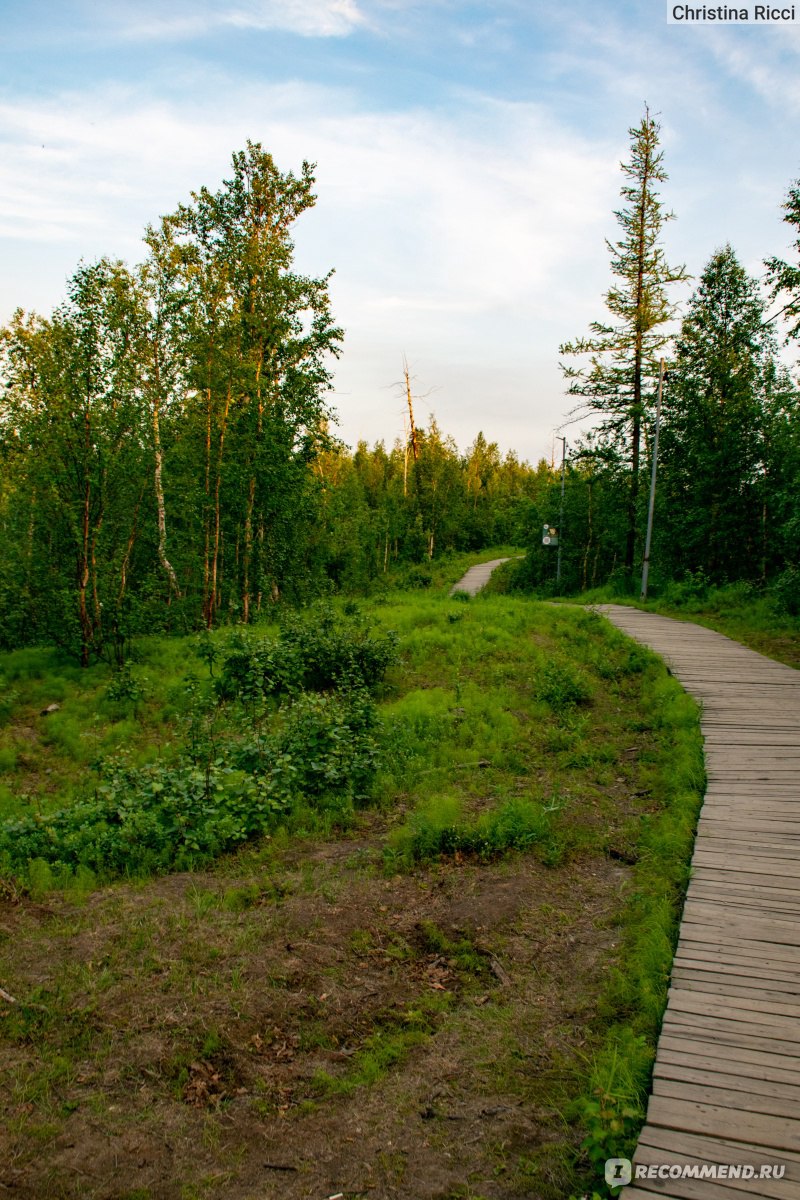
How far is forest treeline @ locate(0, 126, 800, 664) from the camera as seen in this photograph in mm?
15461

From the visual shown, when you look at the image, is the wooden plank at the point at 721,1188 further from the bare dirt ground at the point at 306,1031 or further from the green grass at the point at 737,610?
the green grass at the point at 737,610

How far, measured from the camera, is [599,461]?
26203 millimetres

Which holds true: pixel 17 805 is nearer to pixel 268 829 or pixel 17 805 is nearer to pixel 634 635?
pixel 268 829

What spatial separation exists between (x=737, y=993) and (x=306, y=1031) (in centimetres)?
267

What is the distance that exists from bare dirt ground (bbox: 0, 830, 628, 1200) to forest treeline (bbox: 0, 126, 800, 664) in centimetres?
1059

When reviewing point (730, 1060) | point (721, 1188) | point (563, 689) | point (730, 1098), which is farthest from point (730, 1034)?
point (563, 689)

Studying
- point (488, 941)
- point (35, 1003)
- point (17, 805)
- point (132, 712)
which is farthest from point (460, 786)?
point (132, 712)

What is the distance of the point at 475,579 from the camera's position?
128ft

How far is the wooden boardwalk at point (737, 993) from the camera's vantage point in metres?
3.10

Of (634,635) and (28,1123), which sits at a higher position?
(634,635)

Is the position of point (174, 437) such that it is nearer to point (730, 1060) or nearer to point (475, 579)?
point (730, 1060)

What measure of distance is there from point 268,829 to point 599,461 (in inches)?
881

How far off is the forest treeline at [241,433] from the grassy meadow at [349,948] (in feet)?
23.9

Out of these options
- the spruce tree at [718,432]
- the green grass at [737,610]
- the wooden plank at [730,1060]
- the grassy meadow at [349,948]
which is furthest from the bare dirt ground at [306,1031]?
the spruce tree at [718,432]
